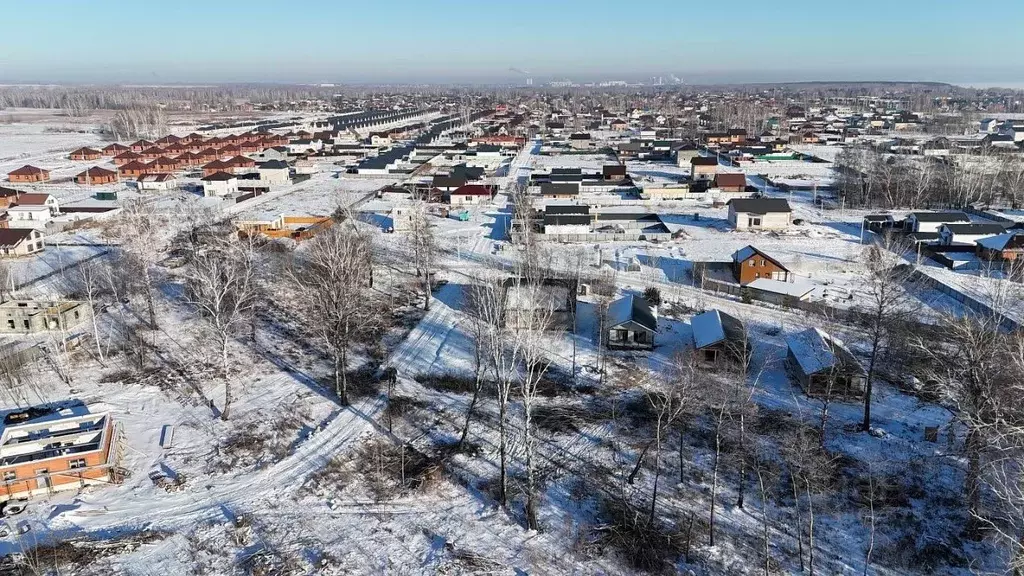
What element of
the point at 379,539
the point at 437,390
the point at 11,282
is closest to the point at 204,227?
the point at 11,282

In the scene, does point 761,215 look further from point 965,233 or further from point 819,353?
point 819,353

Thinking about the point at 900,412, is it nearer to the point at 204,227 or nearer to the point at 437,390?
the point at 437,390

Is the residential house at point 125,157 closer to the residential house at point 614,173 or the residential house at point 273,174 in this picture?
the residential house at point 273,174

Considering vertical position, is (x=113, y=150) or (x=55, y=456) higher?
(x=113, y=150)

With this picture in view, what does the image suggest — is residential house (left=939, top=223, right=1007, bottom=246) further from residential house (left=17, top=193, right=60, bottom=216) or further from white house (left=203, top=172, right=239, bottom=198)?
residential house (left=17, top=193, right=60, bottom=216)

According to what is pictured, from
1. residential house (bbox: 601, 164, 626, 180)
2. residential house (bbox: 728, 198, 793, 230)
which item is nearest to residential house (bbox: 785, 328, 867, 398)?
residential house (bbox: 728, 198, 793, 230)

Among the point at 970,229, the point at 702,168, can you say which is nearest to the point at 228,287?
the point at 970,229

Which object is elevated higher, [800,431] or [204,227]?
[204,227]
